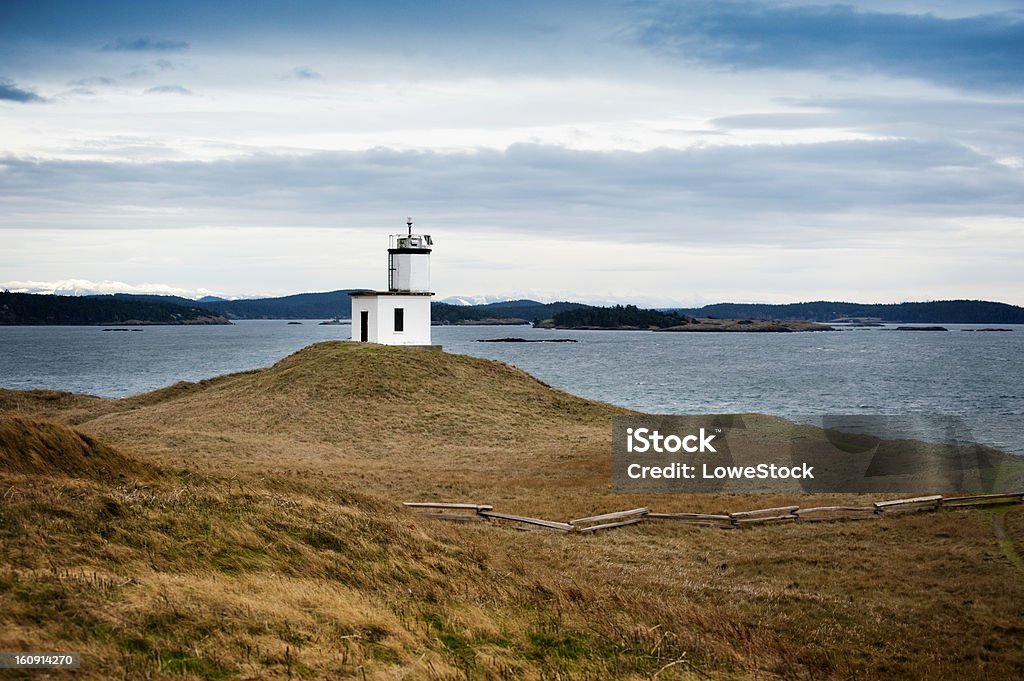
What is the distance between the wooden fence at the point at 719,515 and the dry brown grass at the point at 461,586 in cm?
54

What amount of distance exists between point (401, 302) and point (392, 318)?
100 centimetres

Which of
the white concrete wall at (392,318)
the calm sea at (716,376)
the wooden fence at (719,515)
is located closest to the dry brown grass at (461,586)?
the wooden fence at (719,515)

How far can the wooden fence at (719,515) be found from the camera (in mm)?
19109

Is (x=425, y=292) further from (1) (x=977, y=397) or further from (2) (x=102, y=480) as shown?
(1) (x=977, y=397)

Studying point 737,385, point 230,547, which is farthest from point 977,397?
point 230,547

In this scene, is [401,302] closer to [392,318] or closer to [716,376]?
[392,318]

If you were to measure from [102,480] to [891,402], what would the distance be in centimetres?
5917

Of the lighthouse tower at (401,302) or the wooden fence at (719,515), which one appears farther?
the lighthouse tower at (401,302)

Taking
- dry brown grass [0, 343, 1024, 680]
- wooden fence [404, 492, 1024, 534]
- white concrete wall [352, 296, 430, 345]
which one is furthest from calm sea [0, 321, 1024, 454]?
dry brown grass [0, 343, 1024, 680]

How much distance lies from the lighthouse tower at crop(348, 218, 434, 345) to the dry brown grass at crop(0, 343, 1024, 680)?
22335mm

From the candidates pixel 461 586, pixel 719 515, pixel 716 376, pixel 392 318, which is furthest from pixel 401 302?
pixel 716 376

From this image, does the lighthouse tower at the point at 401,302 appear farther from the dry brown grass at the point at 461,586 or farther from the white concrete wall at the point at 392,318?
the dry brown grass at the point at 461,586

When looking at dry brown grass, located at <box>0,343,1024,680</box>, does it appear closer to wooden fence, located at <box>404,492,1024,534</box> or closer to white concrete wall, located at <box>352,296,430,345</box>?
wooden fence, located at <box>404,492,1024,534</box>

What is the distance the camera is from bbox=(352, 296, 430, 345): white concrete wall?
A: 1806 inches
